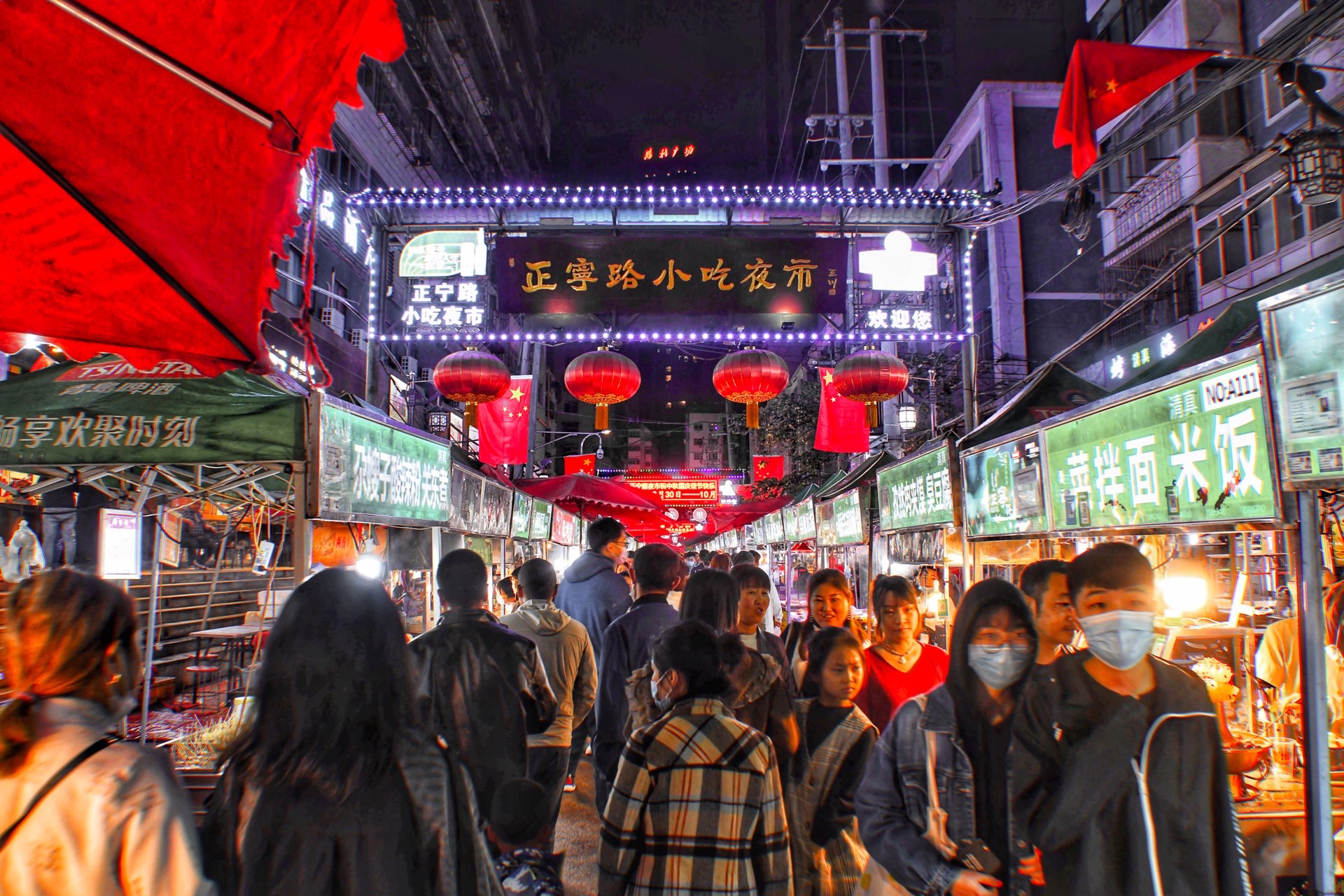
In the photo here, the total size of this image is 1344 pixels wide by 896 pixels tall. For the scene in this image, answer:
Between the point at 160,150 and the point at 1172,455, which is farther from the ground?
the point at 160,150

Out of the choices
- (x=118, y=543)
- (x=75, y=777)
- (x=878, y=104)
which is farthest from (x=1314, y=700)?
(x=878, y=104)

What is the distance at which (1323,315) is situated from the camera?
2500 mm

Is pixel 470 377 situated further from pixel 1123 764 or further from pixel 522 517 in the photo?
pixel 1123 764

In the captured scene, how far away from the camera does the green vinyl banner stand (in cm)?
414

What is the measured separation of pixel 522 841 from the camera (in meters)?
2.78

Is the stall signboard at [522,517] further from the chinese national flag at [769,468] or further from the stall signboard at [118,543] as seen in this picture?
the chinese national flag at [769,468]

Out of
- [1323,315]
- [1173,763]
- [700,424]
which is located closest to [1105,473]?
[1323,315]

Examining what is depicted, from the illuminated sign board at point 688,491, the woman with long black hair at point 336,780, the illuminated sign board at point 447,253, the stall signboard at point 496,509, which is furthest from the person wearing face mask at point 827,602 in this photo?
the illuminated sign board at point 688,491

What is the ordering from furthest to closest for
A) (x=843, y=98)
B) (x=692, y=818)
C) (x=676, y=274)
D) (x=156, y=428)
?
(x=843, y=98), (x=676, y=274), (x=156, y=428), (x=692, y=818)

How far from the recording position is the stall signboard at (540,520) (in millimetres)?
12258

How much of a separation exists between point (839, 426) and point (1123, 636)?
36.2 feet

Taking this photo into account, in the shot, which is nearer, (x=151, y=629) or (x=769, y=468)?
(x=151, y=629)

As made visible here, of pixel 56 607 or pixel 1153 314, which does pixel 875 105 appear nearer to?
pixel 1153 314

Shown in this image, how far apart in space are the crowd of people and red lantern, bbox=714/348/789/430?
547 centimetres
